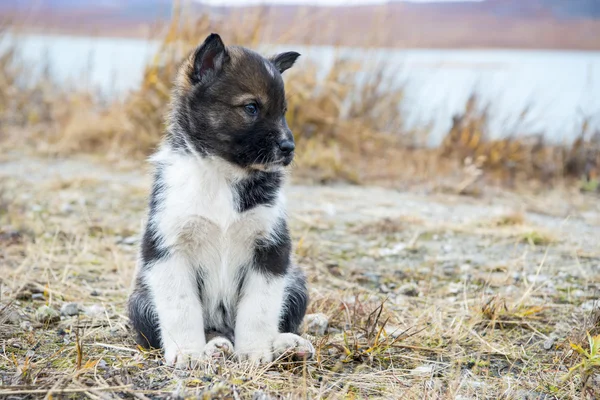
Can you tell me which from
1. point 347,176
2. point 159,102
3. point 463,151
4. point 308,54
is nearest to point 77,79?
point 159,102

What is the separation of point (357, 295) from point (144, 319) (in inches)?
54.9

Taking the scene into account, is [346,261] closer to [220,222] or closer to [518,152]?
[220,222]

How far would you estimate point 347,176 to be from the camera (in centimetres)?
905

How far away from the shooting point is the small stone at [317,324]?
4282 millimetres

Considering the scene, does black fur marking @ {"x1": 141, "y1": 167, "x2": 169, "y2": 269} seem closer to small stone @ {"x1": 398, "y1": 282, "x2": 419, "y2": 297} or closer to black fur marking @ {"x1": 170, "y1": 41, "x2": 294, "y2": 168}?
black fur marking @ {"x1": 170, "y1": 41, "x2": 294, "y2": 168}

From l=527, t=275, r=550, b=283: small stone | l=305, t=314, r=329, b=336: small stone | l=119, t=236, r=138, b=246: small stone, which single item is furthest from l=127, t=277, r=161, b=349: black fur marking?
l=527, t=275, r=550, b=283: small stone

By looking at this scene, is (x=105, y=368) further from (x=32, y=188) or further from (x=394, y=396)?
(x=32, y=188)

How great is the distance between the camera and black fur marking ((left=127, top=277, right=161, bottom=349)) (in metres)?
3.79

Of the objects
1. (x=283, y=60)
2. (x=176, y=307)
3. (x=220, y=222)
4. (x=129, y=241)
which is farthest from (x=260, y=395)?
(x=129, y=241)

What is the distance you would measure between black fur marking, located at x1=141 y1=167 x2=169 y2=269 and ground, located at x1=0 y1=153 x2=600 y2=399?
559 millimetres

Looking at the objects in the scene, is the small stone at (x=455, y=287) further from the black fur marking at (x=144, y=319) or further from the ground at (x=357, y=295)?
the black fur marking at (x=144, y=319)

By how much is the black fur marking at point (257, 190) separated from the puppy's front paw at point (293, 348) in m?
0.78

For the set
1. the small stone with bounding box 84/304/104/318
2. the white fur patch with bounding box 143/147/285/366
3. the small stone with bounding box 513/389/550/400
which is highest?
the white fur patch with bounding box 143/147/285/366

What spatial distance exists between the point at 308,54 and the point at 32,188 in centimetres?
463
